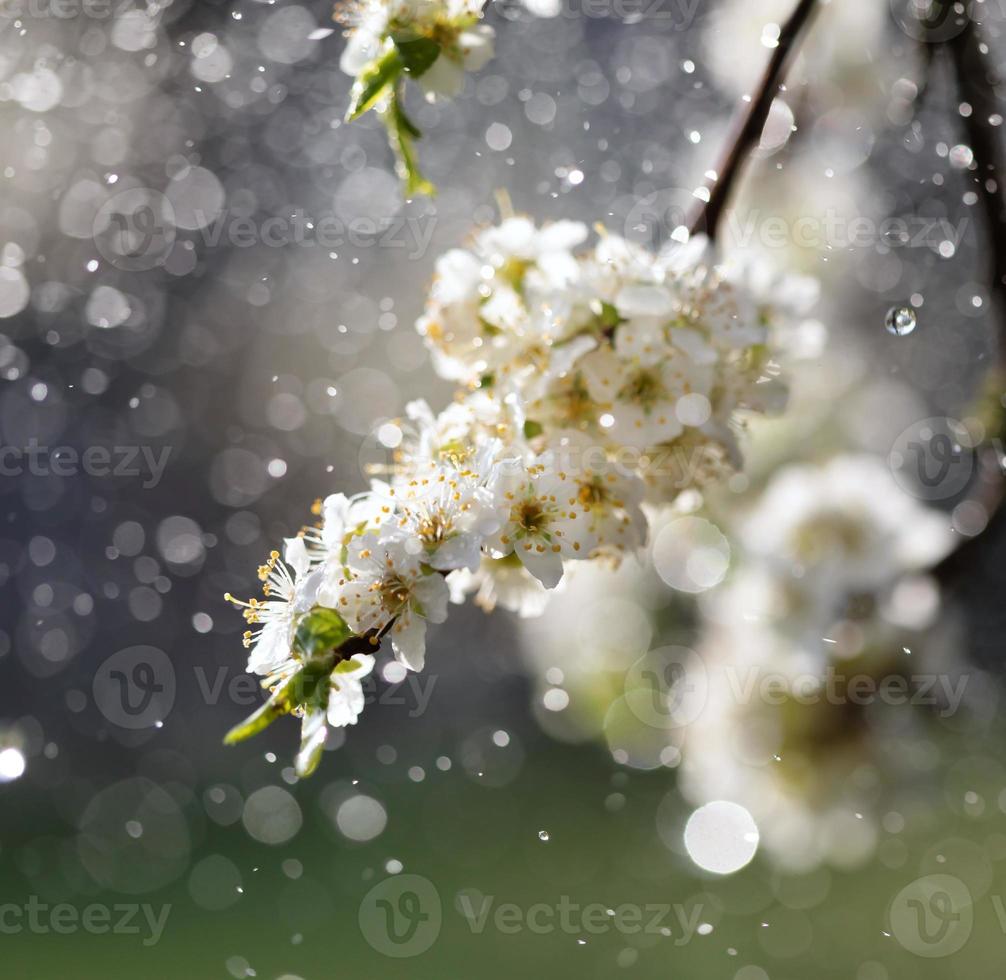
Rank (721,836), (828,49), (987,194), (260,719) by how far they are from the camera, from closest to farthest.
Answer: (260,719) < (987,194) < (828,49) < (721,836)

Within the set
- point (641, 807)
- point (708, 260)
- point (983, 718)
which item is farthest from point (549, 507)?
point (641, 807)

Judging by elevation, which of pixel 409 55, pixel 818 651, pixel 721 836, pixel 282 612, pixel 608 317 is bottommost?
pixel 721 836

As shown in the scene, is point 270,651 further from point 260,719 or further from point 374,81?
point 374,81

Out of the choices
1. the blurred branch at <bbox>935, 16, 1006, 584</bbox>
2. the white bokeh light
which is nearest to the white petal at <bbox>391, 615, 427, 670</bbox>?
the blurred branch at <bbox>935, 16, 1006, 584</bbox>

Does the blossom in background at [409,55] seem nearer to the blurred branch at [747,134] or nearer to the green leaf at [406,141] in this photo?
the green leaf at [406,141]

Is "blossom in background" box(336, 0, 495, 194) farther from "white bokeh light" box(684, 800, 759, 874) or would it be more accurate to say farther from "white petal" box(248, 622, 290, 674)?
"white bokeh light" box(684, 800, 759, 874)

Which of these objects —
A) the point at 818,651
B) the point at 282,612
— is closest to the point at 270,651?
the point at 282,612
